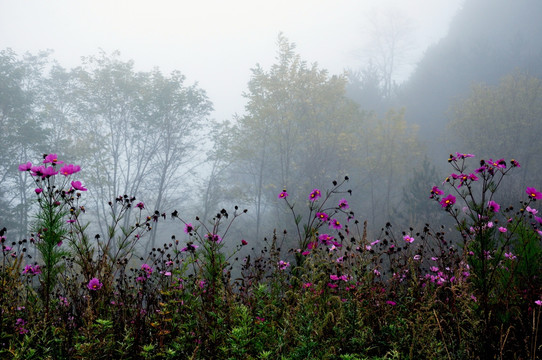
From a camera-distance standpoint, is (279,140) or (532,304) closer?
(532,304)

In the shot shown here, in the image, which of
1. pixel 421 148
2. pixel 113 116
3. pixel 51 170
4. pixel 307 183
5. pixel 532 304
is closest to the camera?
pixel 532 304

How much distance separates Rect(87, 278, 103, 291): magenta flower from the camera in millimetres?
2525

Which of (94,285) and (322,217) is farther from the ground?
(322,217)

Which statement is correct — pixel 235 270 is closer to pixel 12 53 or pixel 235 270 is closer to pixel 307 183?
pixel 307 183

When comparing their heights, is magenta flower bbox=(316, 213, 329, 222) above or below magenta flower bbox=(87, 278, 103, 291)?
above

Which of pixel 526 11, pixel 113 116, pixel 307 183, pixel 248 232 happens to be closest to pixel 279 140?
pixel 307 183

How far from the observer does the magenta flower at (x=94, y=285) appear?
99.4 inches

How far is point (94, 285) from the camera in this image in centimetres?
255

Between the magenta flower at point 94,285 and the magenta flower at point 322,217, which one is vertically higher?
the magenta flower at point 322,217

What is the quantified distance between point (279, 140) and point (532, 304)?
1909 centimetres

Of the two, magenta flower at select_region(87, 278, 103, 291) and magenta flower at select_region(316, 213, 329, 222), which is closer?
magenta flower at select_region(87, 278, 103, 291)

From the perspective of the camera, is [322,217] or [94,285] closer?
[94,285]

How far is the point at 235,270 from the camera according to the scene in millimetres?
17031

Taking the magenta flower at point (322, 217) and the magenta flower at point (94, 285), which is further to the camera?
the magenta flower at point (322, 217)
